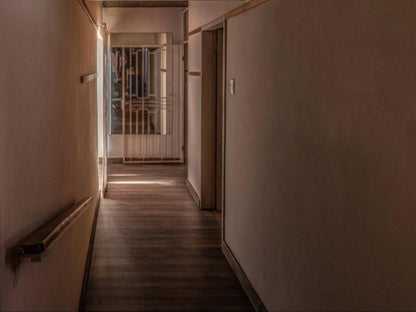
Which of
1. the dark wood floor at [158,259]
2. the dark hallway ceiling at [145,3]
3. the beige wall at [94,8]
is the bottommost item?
the dark wood floor at [158,259]

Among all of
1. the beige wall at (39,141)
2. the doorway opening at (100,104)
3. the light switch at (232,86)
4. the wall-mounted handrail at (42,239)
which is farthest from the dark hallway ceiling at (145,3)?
the wall-mounted handrail at (42,239)

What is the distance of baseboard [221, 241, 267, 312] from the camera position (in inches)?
165

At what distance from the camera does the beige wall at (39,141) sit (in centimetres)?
188

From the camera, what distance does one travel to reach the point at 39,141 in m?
2.46

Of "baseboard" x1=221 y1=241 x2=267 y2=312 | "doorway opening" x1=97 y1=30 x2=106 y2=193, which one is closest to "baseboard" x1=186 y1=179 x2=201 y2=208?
"doorway opening" x1=97 y1=30 x2=106 y2=193

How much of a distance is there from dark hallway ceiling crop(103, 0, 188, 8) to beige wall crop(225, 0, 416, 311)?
19.5 ft

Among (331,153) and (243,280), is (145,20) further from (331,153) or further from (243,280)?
(331,153)

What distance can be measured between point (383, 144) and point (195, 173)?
234 inches

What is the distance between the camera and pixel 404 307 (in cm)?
195

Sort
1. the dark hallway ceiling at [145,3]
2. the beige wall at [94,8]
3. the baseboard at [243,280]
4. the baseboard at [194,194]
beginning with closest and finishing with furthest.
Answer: the baseboard at [243,280] < the beige wall at [94,8] < the baseboard at [194,194] < the dark hallway ceiling at [145,3]

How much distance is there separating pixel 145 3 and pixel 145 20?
53 centimetres

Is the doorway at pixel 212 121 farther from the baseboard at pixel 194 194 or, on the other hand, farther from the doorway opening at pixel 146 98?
the doorway opening at pixel 146 98

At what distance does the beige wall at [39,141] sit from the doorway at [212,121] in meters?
3.09

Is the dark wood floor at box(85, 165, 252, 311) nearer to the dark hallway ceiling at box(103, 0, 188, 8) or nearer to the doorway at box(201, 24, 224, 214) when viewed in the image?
the doorway at box(201, 24, 224, 214)
